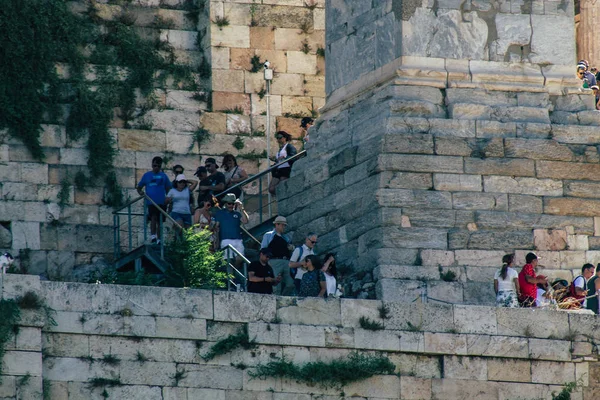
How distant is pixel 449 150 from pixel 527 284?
235cm

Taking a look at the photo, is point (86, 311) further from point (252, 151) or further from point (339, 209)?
point (252, 151)

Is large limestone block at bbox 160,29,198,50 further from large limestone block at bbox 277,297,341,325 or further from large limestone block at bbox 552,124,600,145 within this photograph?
large limestone block at bbox 277,297,341,325

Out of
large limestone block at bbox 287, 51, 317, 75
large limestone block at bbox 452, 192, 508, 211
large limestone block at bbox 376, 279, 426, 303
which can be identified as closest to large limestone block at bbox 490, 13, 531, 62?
large limestone block at bbox 452, 192, 508, 211

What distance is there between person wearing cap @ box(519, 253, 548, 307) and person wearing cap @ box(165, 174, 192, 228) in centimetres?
530

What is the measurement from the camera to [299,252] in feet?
99.6

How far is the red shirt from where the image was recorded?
2947 centimetres

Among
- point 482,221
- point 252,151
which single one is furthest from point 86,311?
point 252,151

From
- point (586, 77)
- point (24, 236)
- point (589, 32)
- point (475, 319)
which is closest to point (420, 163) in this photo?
point (475, 319)

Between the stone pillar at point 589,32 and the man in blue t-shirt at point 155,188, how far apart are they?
1352 centimetres

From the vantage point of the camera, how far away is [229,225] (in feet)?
101

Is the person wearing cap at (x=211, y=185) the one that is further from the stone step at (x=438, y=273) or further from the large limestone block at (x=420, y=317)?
the large limestone block at (x=420, y=317)

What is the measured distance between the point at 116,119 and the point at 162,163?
0.95 meters

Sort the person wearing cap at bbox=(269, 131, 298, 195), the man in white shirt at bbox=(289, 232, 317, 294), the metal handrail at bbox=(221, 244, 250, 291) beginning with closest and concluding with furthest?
the metal handrail at bbox=(221, 244, 250, 291) < the man in white shirt at bbox=(289, 232, 317, 294) < the person wearing cap at bbox=(269, 131, 298, 195)

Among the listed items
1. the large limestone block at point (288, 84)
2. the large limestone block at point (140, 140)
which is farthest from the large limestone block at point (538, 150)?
the large limestone block at point (140, 140)
